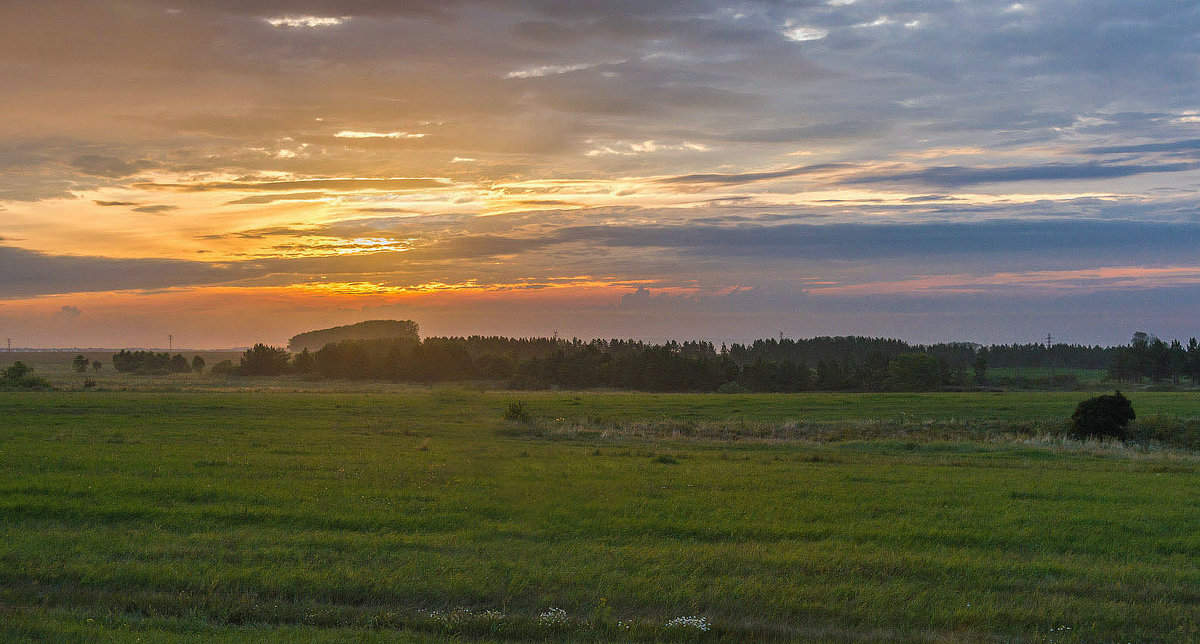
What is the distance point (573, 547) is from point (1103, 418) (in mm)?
43216

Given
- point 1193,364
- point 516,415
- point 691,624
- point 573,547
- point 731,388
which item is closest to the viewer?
point 691,624

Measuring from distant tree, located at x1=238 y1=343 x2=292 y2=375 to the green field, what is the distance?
5766 inches

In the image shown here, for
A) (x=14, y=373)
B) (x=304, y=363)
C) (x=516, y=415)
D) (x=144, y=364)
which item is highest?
(x=304, y=363)

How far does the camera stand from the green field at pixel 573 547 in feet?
32.2

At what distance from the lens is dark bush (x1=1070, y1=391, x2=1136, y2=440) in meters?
45.4

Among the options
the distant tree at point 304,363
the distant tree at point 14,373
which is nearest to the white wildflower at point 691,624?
the distant tree at point 14,373

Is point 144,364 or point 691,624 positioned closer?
point 691,624

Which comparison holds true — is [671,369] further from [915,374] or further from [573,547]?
[573,547]

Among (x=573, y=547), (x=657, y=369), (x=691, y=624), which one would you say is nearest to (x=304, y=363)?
(x=657, y=369)

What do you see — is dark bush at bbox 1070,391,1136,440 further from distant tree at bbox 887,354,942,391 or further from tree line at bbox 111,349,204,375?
tree line at bbox 111,349,204,375

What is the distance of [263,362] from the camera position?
552 ft

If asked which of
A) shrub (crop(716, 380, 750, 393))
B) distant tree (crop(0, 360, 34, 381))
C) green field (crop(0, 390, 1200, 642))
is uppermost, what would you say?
distant tree (crop(0, 360, 34, 381))

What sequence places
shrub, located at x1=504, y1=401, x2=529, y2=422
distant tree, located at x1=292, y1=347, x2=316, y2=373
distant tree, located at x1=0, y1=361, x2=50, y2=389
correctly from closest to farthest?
1. shrub, located at x1=504, y1=401, x2=529, y2=422
2. distant tree, located at x1=0, y1=361, x2=50, y2=389
3. distant tree, located at x1=292, y1=347, x2=316, y2=373

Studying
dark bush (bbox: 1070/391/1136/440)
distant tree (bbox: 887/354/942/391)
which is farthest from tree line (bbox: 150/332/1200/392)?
dark bush (bbox: 1070/391/1136/440)
